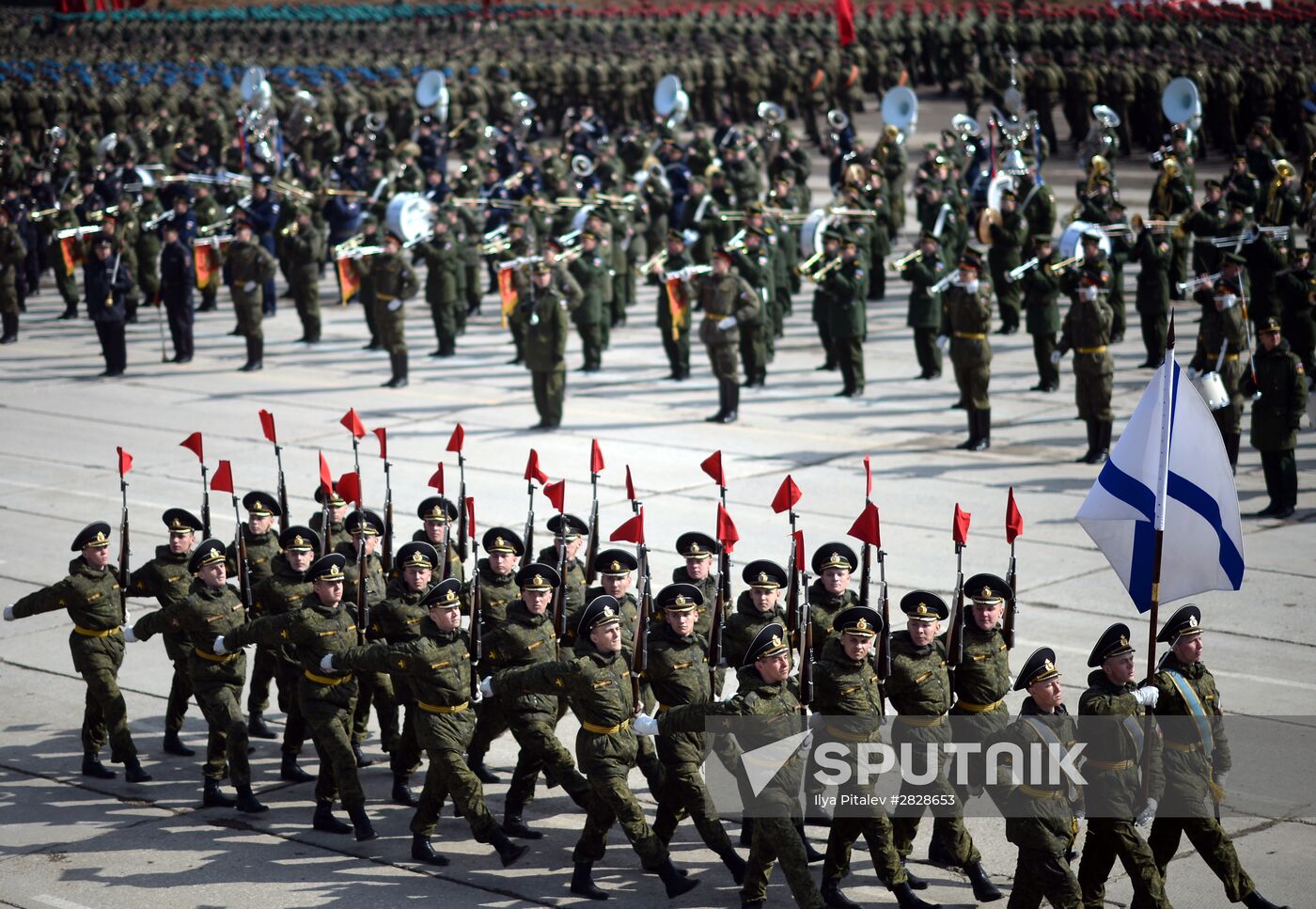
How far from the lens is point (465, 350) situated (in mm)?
24703

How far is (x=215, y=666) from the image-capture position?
1059cm

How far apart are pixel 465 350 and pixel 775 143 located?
33.4 feet

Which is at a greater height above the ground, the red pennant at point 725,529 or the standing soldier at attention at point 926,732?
the red pennant at point 725,529

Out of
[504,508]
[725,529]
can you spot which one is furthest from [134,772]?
[504,508]

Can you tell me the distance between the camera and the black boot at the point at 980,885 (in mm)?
8922

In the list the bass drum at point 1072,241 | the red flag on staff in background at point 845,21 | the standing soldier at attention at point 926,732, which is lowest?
the standing soldier at attention at point 926,732

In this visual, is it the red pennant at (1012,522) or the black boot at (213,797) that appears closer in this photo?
the red pennant at (1012,522)

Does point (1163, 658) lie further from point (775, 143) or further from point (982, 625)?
point (775, 143)

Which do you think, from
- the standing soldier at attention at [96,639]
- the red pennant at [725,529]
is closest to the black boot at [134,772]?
the standing soldier at attention at [96,639]

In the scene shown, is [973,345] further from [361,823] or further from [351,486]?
[361,823]

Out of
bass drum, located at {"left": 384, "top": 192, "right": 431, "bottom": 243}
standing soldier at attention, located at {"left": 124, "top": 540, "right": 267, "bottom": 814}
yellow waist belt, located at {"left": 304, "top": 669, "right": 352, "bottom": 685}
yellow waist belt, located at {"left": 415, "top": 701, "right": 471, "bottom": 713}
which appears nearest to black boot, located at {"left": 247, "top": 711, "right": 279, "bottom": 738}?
standing soldier at attention, located at {"left": 124, "top": 540, "right": 267, "bottom": 814}

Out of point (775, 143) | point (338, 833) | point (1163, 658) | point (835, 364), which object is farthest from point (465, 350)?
point (1163, 658)

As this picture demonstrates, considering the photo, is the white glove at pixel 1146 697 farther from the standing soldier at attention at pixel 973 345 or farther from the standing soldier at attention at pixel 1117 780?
the standing soldier at attention at pixel 973 345

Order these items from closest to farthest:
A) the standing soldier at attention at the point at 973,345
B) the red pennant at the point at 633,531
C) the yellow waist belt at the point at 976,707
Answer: the yellow waist belt at the point at 976,707, the red pennant at the point at 633,531, the standing soldier at attention at the point at 973,345
